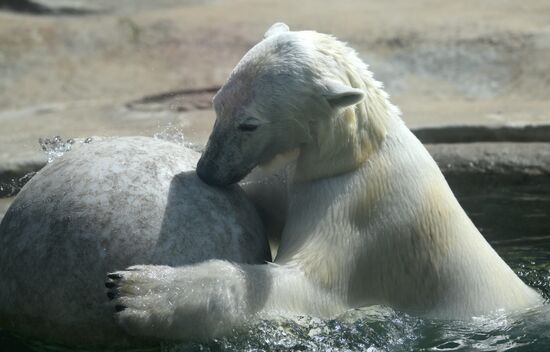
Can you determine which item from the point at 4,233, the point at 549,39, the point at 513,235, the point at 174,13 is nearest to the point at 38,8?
the point at 174,13

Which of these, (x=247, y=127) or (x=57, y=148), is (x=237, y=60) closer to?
(x=57, y=148)

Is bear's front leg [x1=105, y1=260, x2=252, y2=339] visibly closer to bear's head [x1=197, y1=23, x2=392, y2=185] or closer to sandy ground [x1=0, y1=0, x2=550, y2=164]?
bear's head [x1=197, y1=23, x2=392, y2=185]

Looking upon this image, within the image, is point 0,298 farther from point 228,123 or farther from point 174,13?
point 174,13

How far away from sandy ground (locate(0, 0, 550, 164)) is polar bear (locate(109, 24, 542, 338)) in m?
2.72

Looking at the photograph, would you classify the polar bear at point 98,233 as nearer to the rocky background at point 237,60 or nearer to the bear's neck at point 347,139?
the bear's neck at point 347,139

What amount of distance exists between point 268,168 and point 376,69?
15.3ft

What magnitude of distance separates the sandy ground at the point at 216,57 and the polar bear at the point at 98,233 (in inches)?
115

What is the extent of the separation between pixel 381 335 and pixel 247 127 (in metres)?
0.97

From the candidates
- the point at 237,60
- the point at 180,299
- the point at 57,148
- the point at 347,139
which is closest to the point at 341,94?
the point at 347,139

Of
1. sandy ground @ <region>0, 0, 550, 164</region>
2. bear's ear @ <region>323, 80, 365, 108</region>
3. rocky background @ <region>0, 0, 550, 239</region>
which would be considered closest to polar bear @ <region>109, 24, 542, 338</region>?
bear's ear @ <region>323, 80, 365, 108</region>

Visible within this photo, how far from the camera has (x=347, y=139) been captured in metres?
3.74

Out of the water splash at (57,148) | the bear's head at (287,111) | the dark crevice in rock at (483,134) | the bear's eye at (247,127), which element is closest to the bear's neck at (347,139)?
the bear's head at (287,111)

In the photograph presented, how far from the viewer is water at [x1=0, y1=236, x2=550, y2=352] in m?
3.53

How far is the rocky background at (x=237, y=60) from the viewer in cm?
598
